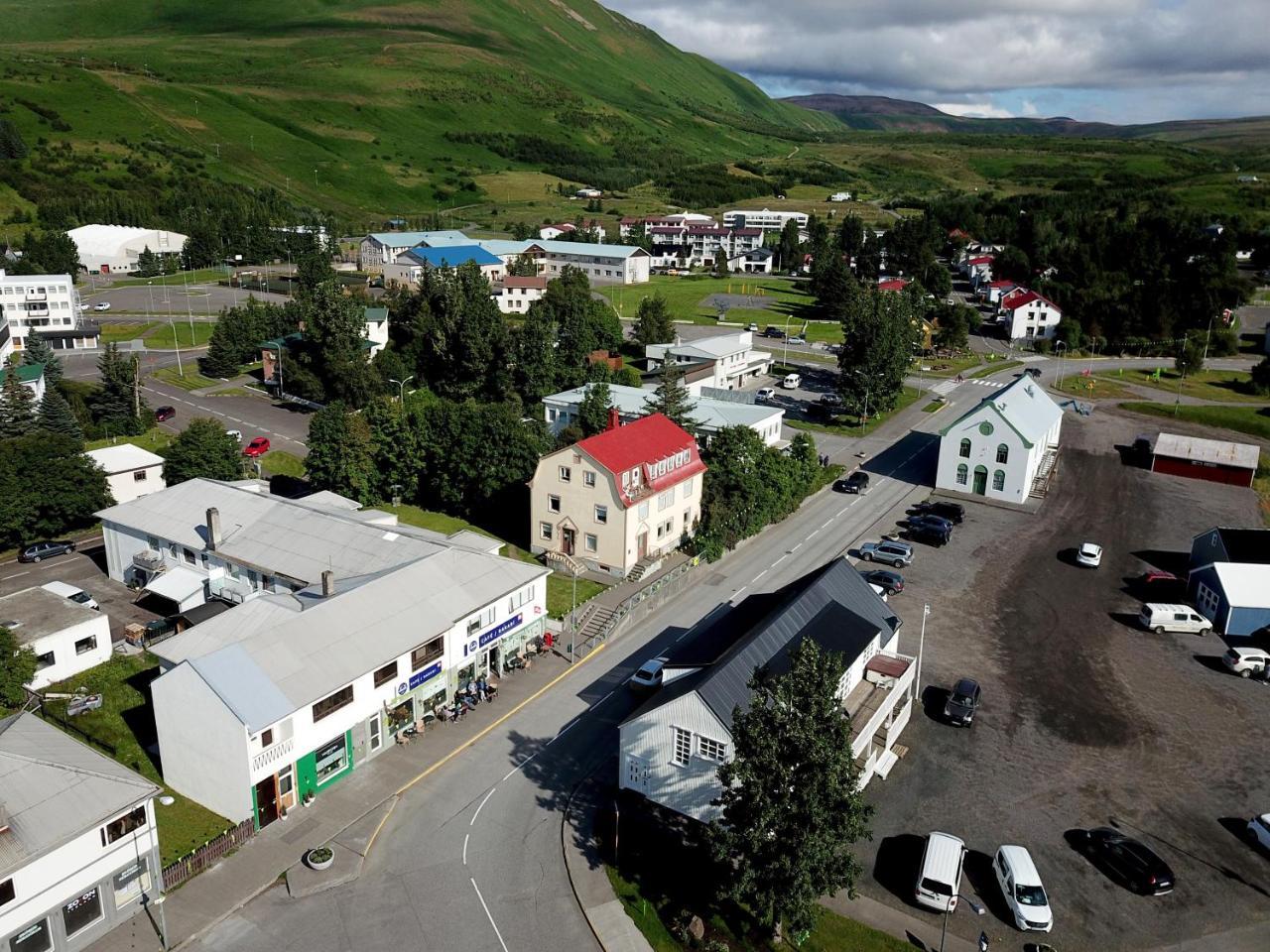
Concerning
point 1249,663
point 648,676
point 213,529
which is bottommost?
point 1249,663

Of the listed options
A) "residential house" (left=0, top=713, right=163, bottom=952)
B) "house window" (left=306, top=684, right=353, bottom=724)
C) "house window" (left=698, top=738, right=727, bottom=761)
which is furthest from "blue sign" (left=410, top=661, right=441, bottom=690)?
"house window" (left=698, top=738, right=727, bottom=761)

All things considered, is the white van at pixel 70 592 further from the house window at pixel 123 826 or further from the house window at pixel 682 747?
the house window at pixel 682 747

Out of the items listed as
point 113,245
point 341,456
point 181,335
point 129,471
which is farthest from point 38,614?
point 113,245

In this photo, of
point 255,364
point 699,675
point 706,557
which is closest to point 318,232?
point 255,364

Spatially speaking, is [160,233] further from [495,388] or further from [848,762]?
[848,762]

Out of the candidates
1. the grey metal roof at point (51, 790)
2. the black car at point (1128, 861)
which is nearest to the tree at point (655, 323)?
the black car at point (1128, 861)

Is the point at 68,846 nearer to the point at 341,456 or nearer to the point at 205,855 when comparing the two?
the point at 205,855

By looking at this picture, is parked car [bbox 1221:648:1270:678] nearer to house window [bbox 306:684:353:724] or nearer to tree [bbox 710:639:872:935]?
tree [bbox 710:639:872:935]
